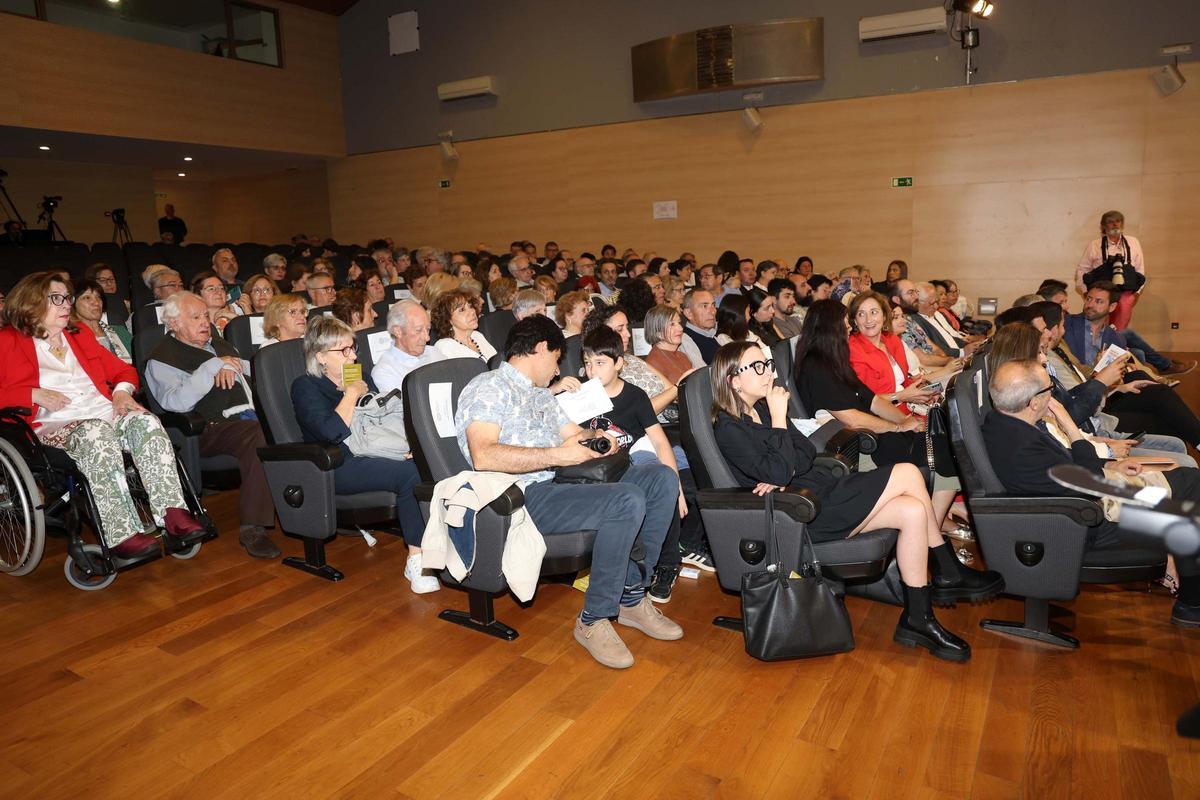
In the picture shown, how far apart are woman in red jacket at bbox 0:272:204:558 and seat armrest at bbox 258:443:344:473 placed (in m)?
0.48

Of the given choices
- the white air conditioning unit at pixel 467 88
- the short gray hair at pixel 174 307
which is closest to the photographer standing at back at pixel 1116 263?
the short gray hair at pixel 174 307

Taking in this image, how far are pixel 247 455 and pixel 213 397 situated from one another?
36 cm

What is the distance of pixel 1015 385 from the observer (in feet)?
8.70

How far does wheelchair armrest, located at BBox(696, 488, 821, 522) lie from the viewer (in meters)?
2.42

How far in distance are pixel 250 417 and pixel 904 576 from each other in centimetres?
288

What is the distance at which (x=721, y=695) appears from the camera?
2365mm

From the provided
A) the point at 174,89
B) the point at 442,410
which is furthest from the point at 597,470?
the point at 174,89

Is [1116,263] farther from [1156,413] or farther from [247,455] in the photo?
[247,455]

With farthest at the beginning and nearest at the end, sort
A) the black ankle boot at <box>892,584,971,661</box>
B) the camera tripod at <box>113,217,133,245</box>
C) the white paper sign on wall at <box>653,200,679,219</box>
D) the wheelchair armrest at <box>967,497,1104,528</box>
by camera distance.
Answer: the camera tripod at <box>113,217,133,245</box>
the white paper sign on wall at <box>653,200,679,219</box>
the black ankle boot at <box>892,584,971,661</box>
the wheelchair armrest at <box>967,497,1104,528</box>

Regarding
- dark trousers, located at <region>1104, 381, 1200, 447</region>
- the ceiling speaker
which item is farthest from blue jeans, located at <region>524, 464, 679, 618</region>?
the ceiling speaker

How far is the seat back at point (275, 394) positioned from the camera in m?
3.18

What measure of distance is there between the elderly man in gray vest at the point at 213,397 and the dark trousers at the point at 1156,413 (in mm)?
4276

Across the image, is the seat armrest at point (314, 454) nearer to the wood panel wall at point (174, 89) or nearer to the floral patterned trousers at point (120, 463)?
the floral patterned trousers at point (120, 463)

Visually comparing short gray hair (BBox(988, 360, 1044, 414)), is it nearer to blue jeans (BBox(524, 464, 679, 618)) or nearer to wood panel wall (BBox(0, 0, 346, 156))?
blue jeans (BBox(524, 464, 679, 618))
